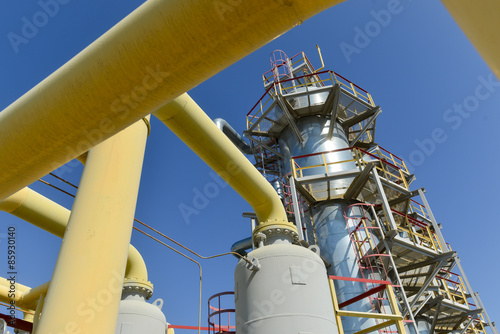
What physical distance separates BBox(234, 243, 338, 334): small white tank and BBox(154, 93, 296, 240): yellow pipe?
0.98 meters

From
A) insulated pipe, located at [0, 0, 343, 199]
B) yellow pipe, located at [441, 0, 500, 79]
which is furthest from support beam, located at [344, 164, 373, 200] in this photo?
yellow pipe, located at [441, 0, 500, 79]

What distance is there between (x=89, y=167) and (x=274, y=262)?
341 cm

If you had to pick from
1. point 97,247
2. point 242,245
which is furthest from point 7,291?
point 242,245

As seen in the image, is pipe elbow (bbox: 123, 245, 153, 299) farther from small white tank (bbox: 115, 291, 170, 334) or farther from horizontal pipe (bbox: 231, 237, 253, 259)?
horizontal pipe (bbox: 231, 237, 253, 259)

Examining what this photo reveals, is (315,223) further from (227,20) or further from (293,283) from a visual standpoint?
(227,20)

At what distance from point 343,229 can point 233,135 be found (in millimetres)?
10045

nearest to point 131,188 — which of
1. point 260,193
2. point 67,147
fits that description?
point 67,147

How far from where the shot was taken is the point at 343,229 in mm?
11586

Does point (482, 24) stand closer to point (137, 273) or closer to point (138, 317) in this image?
point (138, 317)

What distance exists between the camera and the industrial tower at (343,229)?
598 centimetres

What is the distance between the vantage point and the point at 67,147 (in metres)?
2.44

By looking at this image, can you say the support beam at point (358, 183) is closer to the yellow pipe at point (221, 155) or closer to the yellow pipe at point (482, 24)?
the yellow pipe at point (221, 155)

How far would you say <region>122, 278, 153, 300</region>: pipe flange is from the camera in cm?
686

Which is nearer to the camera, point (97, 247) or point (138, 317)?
point (97, 247)
